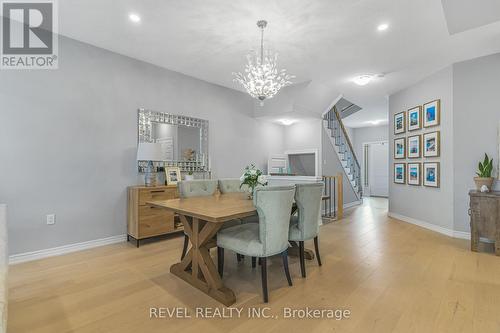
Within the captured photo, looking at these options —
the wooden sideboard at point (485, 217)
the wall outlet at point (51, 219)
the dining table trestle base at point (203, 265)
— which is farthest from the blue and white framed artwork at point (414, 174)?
the wall outlet at point (51, 219)

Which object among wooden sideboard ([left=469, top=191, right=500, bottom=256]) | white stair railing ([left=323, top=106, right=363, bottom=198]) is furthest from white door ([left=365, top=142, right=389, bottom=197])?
wooden sideboard ([left=469, top=191, right=500, bottom=256])

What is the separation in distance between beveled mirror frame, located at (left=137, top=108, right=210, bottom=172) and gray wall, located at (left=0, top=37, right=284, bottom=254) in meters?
0.10

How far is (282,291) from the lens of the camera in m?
2.18

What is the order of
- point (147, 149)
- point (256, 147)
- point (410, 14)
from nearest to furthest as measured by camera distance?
point (410, 14), point (147, 149), point (256, 147)

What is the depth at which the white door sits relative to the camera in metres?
8.81

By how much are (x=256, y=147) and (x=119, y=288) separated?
3964 millimetres

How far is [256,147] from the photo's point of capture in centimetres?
562

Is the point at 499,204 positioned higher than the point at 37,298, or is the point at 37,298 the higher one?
the point at 499,204

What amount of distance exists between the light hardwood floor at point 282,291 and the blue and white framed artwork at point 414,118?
2.22 meters

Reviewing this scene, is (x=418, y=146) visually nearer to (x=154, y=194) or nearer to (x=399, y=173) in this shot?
(x=399, y=173)

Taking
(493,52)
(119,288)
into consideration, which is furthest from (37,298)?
(493,52)

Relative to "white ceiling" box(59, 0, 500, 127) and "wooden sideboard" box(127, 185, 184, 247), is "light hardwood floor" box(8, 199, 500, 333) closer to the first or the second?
"wooden sideboard" box(127, 185, 184, 247)

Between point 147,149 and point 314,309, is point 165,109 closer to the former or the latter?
point 147,149

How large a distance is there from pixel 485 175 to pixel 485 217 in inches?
23.6
